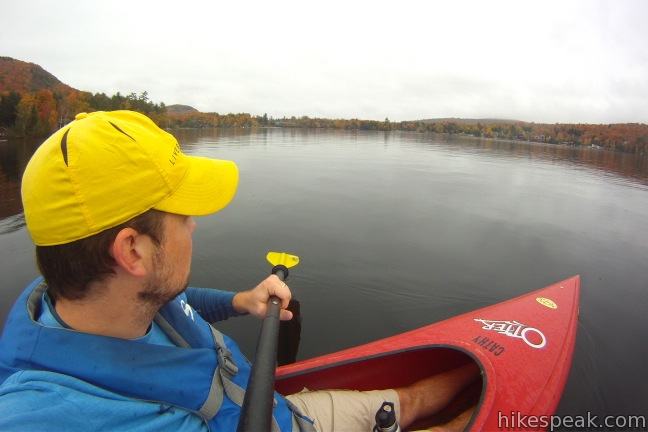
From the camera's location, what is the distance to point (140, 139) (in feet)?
4.25

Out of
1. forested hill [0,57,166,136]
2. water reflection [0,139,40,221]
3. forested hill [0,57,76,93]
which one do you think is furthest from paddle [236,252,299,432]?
forested hill [0,57,76,93]

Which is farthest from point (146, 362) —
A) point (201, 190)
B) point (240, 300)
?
point (240, 300)

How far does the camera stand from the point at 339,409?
2586mm

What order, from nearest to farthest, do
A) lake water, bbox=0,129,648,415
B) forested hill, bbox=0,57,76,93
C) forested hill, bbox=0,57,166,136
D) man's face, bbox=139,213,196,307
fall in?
man's face, bbox=139,213,196,307
lake water, bbox=0,129,648,415
forested hill, bbox=0,57,166,136
forested hill, bbox=0,57,76,93

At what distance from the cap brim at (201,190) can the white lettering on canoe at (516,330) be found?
3.51 m

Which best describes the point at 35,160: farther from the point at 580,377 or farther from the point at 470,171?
the point at 470,171

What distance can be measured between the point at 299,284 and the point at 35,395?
224 inches

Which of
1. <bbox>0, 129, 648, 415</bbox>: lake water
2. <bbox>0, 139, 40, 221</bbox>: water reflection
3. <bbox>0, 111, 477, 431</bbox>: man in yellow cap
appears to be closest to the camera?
<bbox>0, 111, 477, 431</bbox>: man in yellow cap

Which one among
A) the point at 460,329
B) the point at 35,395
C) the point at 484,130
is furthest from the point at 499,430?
the point at 484,130

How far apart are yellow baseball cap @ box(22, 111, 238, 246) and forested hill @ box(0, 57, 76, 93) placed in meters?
125

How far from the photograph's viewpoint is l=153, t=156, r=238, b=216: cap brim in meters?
1.40

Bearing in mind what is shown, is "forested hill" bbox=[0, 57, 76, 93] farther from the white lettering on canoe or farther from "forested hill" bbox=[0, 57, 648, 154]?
the white lettering on canoe

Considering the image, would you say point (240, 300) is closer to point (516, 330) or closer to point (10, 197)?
point (516, 330)

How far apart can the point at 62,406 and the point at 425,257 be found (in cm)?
794
